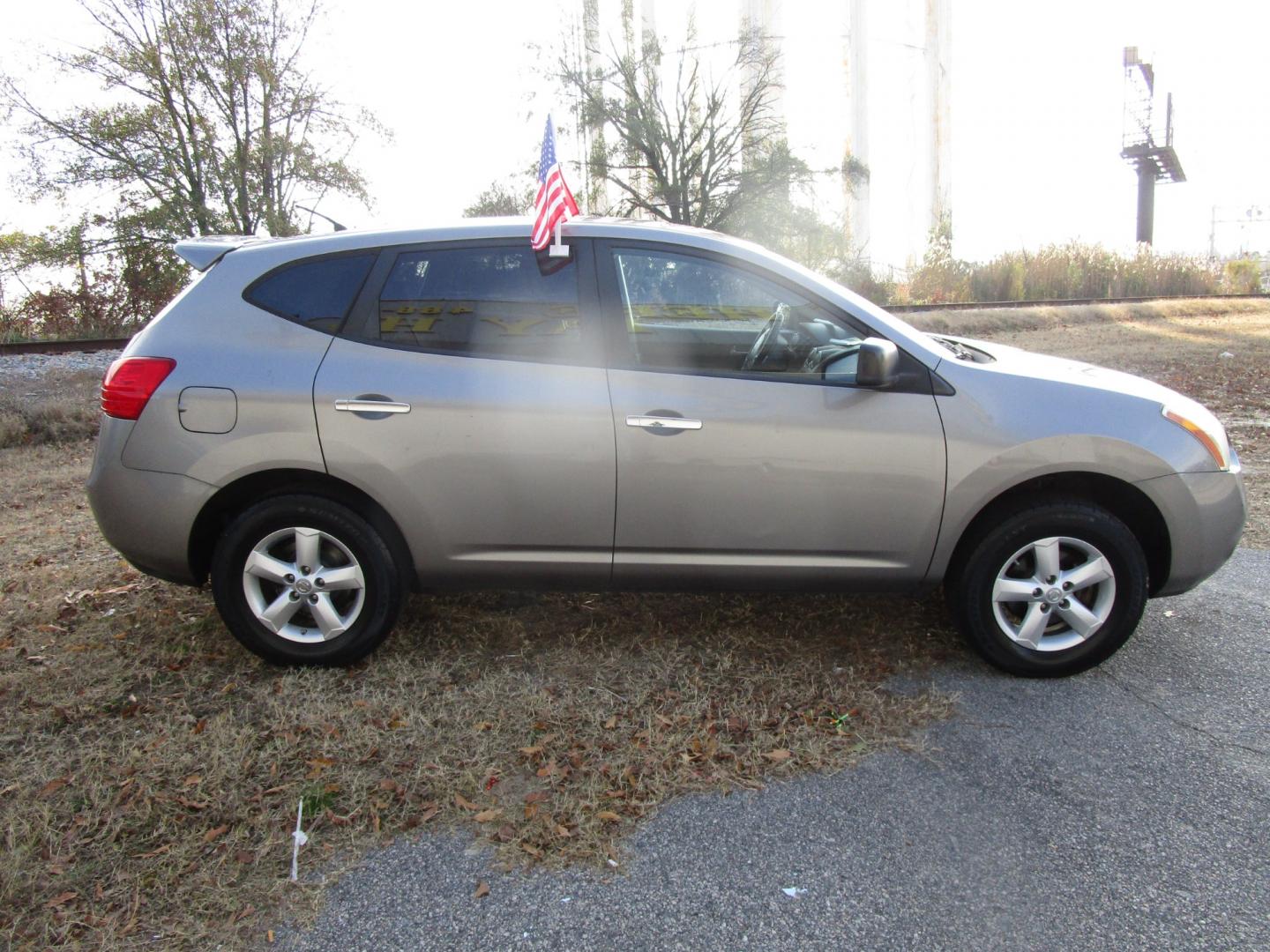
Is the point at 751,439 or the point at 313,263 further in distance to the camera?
the point at 313,263

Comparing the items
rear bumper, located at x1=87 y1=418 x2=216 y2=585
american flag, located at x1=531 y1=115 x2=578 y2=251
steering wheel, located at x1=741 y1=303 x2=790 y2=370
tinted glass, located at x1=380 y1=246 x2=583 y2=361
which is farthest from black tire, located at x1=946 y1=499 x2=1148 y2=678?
rear bumper, located at x1=87 y1=418 x2=216 y2=585

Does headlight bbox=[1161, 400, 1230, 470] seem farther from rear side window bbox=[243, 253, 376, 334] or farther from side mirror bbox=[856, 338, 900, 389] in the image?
rear side window bbox=[243, 253, 376, 334]

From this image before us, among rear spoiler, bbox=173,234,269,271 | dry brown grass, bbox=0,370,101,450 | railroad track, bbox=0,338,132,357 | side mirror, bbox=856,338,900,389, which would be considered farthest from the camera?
railroad track, bbox=0,338,132,357

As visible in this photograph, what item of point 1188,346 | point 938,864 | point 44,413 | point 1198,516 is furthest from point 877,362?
point 1188,346

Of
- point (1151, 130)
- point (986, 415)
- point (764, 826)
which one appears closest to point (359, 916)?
point (764, 826)

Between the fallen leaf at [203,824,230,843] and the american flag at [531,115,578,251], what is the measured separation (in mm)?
2353

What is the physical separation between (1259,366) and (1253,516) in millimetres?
7258

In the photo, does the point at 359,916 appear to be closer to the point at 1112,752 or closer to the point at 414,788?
the point at 414,788

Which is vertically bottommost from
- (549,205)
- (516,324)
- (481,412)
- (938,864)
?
(938,864)

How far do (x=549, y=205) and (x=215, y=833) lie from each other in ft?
8.42

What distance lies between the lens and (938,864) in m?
2.62

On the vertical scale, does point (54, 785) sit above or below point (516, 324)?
below

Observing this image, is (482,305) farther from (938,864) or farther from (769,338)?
(938,864)

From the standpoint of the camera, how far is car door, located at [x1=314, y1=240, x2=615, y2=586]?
142 inches
